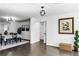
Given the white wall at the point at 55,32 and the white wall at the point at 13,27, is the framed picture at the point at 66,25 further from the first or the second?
the white wall at the point at 13,27

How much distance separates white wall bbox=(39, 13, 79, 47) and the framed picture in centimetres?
19

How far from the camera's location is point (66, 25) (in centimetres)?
547

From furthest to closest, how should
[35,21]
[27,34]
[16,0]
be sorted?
1. [27,34]
2. [35,21]
3. [16,0]

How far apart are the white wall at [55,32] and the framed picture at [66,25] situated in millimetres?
191

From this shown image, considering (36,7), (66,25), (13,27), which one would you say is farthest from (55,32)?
(13,27)

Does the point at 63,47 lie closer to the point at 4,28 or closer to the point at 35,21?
the point at 35,21

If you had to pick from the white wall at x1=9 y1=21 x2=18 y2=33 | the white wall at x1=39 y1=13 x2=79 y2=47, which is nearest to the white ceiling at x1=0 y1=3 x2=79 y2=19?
the white wall at x1=39 y1=13 x2=79 y2=47

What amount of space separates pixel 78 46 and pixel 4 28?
9278 millimetres

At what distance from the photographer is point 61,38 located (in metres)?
5.72

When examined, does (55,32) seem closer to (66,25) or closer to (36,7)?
(66,25)

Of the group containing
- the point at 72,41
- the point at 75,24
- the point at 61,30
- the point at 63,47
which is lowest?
the point at 63,47

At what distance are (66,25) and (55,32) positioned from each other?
0.98 m

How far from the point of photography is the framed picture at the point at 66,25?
5.23m

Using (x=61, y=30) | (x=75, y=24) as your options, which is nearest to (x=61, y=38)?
(x=61, y=30)
